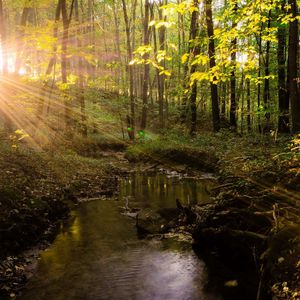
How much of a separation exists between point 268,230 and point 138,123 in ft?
109

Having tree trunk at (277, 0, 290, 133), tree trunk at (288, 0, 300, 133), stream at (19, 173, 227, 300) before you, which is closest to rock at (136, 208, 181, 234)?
stream at (19, 173, 227, 300)

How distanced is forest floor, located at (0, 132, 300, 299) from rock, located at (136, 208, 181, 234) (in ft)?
5.39

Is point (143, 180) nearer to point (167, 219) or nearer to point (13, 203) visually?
point (167, 219)

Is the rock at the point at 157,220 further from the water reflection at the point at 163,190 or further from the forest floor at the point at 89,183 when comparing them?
the forest floor at the point at 89,183

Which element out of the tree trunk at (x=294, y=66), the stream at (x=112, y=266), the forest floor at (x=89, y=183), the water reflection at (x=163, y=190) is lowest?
the stream at (x=112, y=266)

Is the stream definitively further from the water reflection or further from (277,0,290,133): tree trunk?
(277,0,290,133): tree trunk

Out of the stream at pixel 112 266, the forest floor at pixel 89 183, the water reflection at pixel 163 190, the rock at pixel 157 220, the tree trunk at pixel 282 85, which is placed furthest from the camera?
the tree trunk at pixel 282 85

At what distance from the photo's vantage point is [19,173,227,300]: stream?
602cm

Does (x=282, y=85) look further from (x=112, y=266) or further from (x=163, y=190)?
(x=112, y=266)

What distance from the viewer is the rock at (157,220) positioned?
9.15 m

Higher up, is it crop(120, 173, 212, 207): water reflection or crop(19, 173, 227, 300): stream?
crop(120, 173, 212, 207): water reflection

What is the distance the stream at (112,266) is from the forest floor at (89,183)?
0.52 meters

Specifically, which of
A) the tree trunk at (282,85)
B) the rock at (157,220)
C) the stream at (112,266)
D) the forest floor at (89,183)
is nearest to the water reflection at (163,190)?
the forest floor at (89,183)

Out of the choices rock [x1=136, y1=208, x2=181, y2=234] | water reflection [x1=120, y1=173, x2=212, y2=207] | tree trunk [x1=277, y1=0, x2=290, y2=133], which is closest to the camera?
rock [x1=136, y1=208, x2=181, y2=234]
